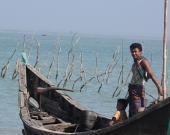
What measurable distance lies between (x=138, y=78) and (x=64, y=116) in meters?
2.69

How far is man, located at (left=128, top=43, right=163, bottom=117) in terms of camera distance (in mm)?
5441

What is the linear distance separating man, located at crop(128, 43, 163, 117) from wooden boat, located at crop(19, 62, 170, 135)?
0.58 meters

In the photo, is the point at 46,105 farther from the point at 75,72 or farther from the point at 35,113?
the point at 75,72

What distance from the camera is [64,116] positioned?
7.95m

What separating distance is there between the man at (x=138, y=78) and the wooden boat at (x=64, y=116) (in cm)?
58

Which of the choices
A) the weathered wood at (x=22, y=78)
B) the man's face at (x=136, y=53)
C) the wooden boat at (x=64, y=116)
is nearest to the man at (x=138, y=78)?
the man's face at (x=136, y=53)

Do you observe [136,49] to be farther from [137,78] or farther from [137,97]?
[137,97]

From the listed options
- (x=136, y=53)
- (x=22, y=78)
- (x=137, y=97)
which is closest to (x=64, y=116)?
(x=22, y=78)

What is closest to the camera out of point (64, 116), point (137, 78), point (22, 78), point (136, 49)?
point (136, 49)

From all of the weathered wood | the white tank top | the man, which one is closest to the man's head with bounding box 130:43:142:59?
the man

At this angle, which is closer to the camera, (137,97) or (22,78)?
(137,97)

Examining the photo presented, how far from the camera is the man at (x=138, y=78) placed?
5.44 metres

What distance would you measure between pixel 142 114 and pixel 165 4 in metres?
1.31

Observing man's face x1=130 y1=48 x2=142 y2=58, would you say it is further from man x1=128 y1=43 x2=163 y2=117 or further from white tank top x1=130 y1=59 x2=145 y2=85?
white tank top x1=130 y1=59 x2=145 y2=85
